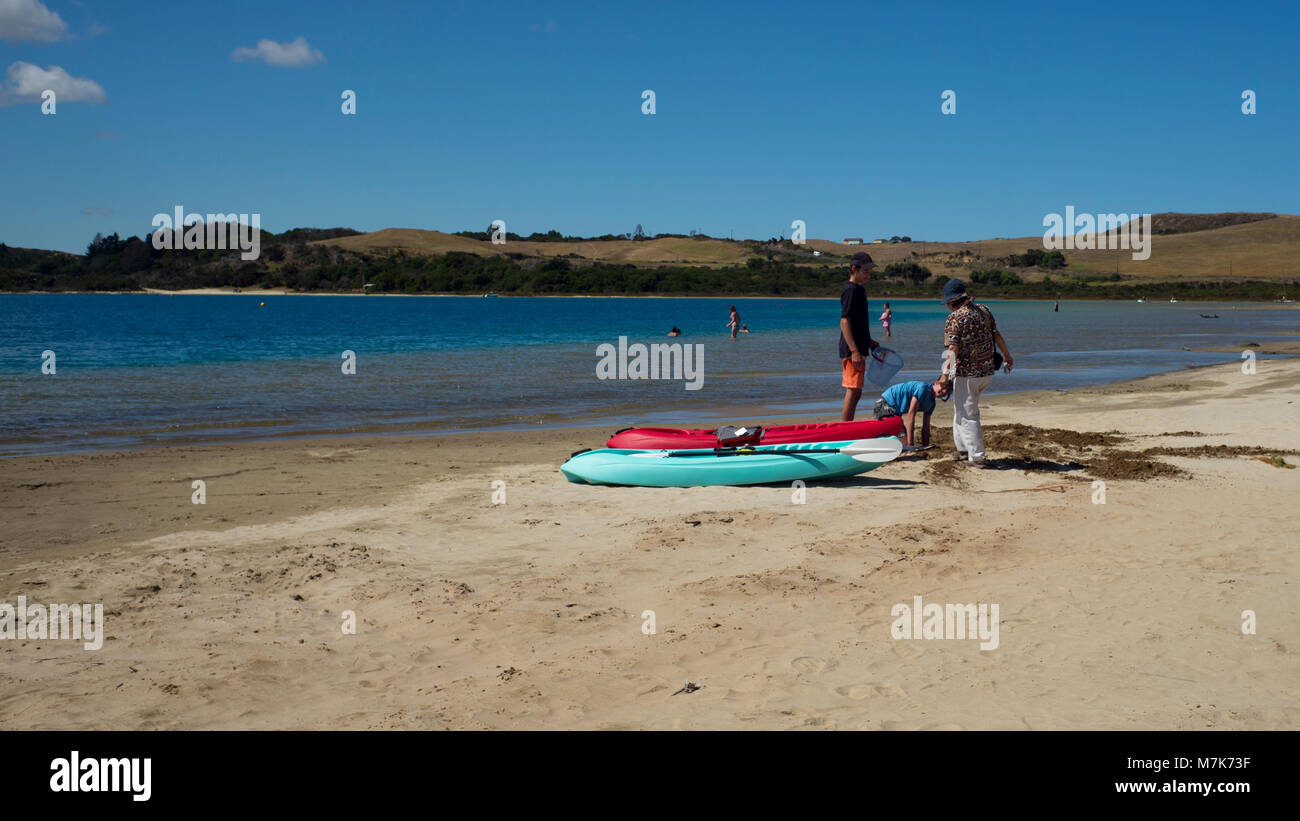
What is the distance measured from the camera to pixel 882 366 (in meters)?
10.9

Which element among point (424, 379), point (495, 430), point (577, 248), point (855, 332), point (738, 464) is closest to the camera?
point (738, 464)

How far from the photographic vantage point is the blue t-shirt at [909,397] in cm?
1155

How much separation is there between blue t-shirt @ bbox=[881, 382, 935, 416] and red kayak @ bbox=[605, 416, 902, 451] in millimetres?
1201

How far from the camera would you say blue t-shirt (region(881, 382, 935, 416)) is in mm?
11555

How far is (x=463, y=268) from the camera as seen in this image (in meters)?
168

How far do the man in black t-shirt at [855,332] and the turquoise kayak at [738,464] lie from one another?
989 mm

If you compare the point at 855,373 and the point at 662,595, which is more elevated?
the point at 855,373

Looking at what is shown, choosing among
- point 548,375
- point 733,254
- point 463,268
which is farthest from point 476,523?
Answer: point 733,254

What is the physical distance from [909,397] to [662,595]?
20.7ft

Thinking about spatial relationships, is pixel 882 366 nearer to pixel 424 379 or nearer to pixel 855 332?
pixel 855 332

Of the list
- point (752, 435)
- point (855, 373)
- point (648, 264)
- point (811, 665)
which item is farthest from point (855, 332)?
point (648, 264)

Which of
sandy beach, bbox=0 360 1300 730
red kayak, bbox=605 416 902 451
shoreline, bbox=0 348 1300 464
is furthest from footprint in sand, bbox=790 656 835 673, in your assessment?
shoreline, bbox=0 348 1300 464
